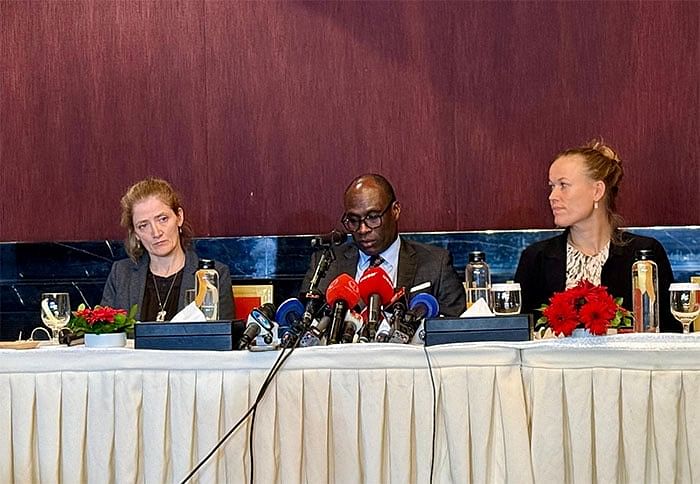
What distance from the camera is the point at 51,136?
471 centimetres

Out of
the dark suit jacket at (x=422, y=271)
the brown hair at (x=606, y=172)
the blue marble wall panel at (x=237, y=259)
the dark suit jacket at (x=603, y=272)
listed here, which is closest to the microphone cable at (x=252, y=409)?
the dark suit jacket at (x=422, y=271)

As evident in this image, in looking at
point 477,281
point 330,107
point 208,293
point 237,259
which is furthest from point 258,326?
point 330,107

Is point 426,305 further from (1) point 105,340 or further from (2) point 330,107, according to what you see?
(2) point 330,107

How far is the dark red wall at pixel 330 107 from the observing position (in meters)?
4.49

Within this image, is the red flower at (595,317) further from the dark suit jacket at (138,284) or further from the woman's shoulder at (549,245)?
the dark suit jacket at (138,284)

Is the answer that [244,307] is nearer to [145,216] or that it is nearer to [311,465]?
[145,216]

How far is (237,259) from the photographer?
15.0 ft

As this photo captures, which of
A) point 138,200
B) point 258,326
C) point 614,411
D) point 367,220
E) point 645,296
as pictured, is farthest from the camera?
point 138,200

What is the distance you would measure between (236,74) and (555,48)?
138cm

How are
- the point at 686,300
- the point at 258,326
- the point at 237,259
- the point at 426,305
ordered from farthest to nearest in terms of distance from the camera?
the point at 237,259 < the point at 426,305 < the point at 686,300 < the point at 258,326

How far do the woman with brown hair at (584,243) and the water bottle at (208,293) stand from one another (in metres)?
1.17

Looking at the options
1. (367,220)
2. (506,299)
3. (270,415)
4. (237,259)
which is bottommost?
(270,415)

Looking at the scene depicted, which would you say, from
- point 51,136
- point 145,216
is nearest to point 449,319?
point 145,216

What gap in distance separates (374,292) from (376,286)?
0.02m
